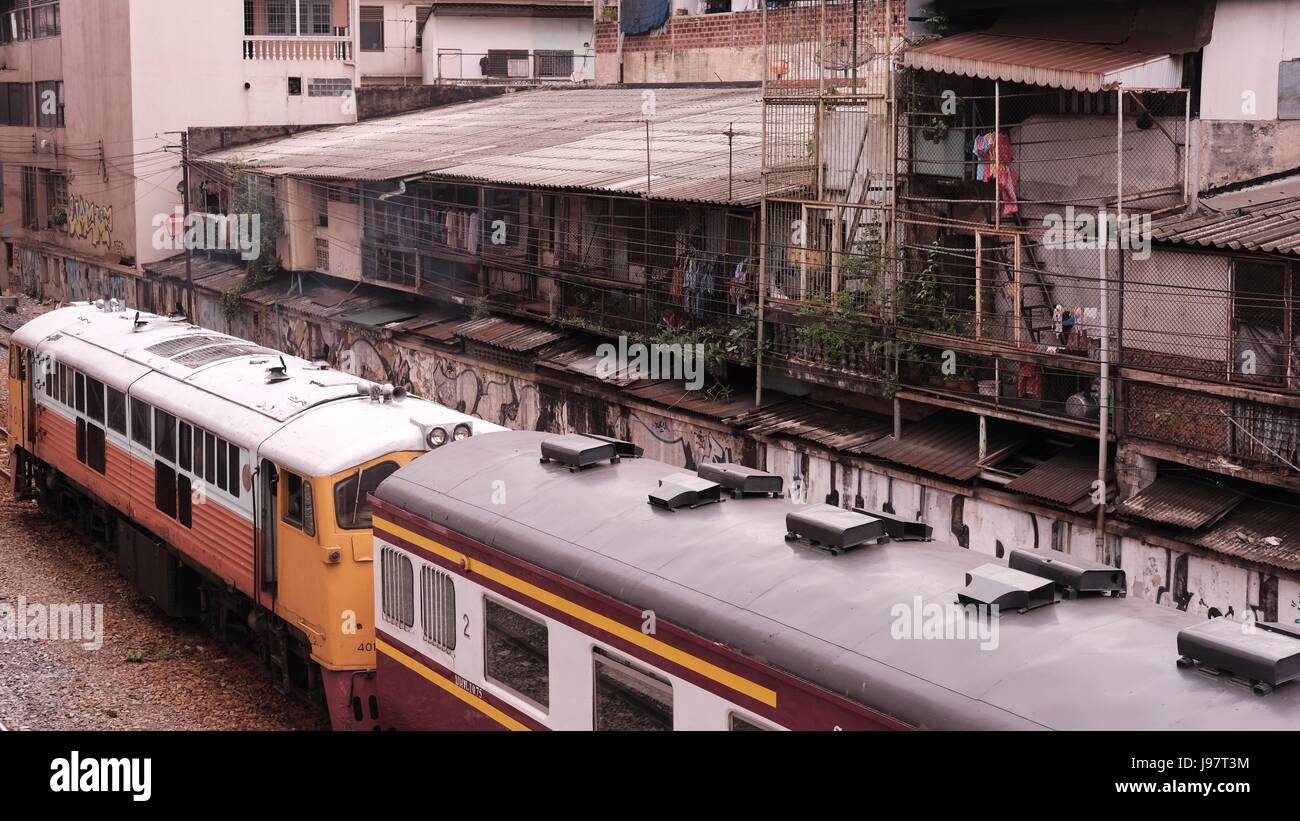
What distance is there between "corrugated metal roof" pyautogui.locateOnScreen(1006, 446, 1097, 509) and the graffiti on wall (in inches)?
1104

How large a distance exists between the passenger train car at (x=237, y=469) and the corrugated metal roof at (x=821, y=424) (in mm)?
5701

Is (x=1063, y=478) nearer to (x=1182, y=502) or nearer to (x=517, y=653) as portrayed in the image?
(x=1182, y=502)

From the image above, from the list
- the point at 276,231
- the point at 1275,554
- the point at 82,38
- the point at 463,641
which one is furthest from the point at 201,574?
the point at 82,38

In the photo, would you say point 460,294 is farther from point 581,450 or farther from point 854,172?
point 581,450

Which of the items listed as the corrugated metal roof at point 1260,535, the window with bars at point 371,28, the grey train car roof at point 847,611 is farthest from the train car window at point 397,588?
the window with bars at point 371,28

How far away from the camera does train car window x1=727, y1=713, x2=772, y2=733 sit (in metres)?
6.78

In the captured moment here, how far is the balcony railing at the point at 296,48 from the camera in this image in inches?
1388

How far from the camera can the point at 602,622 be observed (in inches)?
306

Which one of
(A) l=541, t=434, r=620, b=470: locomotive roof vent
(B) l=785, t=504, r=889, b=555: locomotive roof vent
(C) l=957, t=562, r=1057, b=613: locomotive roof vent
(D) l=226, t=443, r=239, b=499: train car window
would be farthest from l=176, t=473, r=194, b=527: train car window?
(C) l=957, t=562, r=1057, b=613: locomotive roof vent

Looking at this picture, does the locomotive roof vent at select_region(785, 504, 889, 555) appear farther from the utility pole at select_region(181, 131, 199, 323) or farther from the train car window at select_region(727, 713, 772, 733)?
A: the utility pole at select_region(181, 131, 199, 323)

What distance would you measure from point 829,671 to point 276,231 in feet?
83.3

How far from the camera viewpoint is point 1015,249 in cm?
1491

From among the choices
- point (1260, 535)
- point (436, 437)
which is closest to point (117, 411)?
point (436, 437)

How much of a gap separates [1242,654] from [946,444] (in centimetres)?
1035
